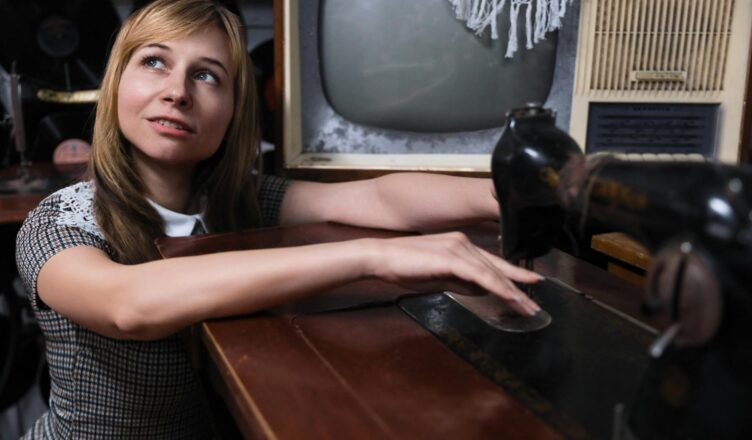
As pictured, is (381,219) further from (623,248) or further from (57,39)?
(57,39)

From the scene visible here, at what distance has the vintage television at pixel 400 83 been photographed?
1.42m

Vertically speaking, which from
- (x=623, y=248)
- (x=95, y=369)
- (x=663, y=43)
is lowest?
(x=95, y=369)

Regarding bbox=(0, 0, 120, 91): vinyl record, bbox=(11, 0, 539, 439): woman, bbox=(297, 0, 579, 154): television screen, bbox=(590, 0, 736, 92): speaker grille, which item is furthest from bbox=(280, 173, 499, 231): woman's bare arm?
bbox=(0, 0, 120, 91): vinyl record

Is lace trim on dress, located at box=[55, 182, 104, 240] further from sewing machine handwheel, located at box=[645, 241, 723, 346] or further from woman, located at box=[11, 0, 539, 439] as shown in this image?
sewing machine handwheel, located at box=[645, 241, 723, 346]

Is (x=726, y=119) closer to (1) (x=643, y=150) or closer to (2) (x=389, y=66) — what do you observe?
(1) (x=643, y=150)

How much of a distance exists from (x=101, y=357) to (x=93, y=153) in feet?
1.15

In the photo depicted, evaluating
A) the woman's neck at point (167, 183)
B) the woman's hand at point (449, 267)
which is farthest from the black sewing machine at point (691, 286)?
the woman's neck at point (167, 183)

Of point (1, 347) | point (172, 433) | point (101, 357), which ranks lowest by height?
point (1, 347)

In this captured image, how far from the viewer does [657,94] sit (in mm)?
1386

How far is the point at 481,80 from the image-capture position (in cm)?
145

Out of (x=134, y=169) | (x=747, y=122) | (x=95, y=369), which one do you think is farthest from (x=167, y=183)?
(x=747, y=122)

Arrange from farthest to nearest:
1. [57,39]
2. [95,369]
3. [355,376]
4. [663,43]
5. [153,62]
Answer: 1. [57,39]
2. [663,43]
3. [153,62]
4. [95,369]
5. [355,376]

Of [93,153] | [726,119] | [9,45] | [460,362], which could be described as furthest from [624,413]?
[9,45]

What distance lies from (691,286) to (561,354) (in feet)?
0.78
